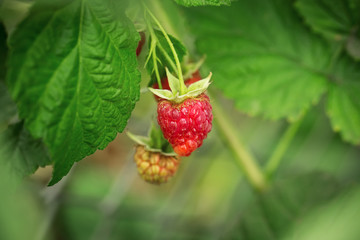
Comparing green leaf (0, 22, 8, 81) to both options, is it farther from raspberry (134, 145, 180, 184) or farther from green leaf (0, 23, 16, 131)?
raspberry (134, 145, 180, 184)

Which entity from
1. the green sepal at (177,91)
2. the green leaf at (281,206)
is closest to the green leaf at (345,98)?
the green leaf at (281,206)

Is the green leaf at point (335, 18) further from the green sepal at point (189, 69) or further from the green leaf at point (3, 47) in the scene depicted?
the green leaf at point (3, 47)

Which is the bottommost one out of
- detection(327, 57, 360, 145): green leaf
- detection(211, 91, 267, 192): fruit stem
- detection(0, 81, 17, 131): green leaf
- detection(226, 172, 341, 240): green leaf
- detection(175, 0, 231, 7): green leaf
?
detection(226, 172, 341, 240): green leaf

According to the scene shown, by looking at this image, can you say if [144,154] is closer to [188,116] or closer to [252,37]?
[188,116]

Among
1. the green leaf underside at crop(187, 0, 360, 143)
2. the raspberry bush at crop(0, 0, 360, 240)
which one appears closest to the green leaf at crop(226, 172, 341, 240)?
the raspberry bush at crop(0, 0, 360, 240)

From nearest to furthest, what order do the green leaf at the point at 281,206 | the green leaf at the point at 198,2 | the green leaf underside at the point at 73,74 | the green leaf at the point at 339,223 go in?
the green leaf underside at the point at 73,74
the green leaf at the point at 198,2
the green leaf at the point at 339,223
the green leaf at the point at 281,206

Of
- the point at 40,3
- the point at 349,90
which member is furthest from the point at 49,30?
the point at 349,90

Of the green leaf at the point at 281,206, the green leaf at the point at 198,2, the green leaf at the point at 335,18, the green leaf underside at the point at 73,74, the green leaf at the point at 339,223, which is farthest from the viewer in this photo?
the green leaf at the point at 281,206

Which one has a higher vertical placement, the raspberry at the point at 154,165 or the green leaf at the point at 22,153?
the green leaf at the point at 22,153
